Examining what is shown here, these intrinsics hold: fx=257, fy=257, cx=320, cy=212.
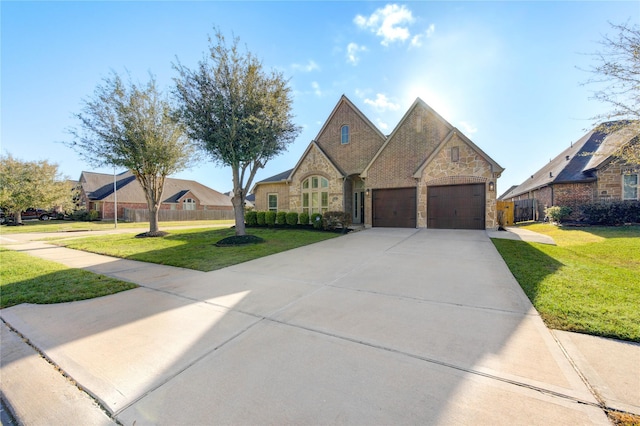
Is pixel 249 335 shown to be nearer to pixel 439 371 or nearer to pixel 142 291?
pixel 439 371

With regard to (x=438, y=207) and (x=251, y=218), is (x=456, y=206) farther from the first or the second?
(x=251, y=218)

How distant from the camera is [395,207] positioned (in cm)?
1539

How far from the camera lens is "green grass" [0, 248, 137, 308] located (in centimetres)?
475

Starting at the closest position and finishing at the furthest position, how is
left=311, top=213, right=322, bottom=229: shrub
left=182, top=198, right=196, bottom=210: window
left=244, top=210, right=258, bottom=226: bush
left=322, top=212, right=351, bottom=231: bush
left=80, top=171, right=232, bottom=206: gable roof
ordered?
left=322, top=212, right=351, bottom=231: bush < left=311, top=213, right=322, bottom=229: shrub < left=244, top=210, right=258, bottom=226: bush < left=80, top=171, right=232, bottom=206: gable roof < left=182, top=198, right=196, bottom=210: window

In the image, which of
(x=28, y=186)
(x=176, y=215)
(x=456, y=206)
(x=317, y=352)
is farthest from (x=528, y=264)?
(x=28, y=186)

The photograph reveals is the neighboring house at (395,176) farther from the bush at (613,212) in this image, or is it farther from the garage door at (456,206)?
the bush at (613,212)

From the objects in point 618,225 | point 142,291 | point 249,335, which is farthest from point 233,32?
point 618,225

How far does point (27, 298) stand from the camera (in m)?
4.73

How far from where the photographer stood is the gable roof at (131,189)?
119 ft

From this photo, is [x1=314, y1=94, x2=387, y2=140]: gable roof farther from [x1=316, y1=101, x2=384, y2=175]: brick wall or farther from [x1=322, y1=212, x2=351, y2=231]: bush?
[x1=322, y1=212, x2=351, y2=231]: bush

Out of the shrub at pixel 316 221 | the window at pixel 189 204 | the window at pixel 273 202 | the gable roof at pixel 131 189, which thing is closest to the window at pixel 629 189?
the shrub at pixel 316 221

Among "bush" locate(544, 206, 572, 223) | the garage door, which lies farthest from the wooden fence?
"bush" locate(544, 206, 572, 223)

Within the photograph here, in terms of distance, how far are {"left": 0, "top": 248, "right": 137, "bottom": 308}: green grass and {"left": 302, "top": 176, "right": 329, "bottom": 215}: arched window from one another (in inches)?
495

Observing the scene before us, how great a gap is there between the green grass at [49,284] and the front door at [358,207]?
14709 millimetres
